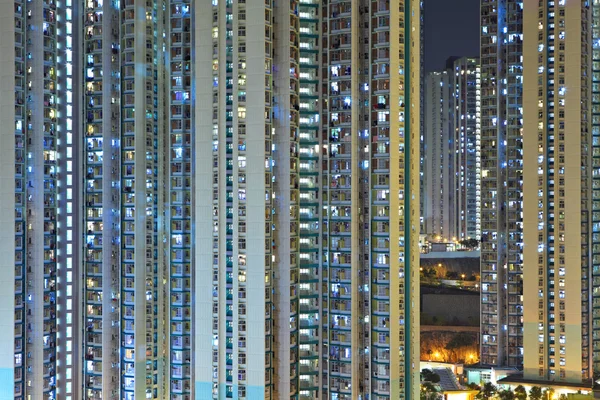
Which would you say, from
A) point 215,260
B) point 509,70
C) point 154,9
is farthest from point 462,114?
point 215,260

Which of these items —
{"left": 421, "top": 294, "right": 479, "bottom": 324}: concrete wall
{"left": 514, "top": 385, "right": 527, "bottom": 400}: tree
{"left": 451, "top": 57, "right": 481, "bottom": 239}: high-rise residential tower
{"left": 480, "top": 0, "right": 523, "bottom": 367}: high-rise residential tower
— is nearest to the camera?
{"left": 514, "top": 385, "right": 527, "bottom": 400}: tree

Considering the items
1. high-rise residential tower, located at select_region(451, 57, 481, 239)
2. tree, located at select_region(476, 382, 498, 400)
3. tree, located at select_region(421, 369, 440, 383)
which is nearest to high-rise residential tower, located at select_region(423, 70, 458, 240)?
high-rise residential tower, located at select_region(451, 57, 481, 239)

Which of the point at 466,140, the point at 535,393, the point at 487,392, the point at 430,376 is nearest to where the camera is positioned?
the point at 535,393

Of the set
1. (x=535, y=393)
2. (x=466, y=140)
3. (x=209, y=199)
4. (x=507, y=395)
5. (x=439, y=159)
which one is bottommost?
(x=507, y=395)

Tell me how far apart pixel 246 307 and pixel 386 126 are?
8.50 m

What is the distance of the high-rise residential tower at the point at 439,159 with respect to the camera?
80.6m

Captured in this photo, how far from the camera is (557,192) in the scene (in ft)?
130

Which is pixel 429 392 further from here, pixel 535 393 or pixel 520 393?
pixel 535 393

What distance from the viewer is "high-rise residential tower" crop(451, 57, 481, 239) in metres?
77.9

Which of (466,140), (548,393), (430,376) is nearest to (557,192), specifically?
(548,393)

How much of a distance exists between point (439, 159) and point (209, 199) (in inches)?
2166

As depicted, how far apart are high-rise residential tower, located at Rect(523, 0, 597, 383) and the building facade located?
12145 millimetres

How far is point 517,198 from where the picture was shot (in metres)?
42.4

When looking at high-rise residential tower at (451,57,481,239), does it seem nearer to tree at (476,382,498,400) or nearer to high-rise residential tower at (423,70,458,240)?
high-rise residential tower at (423,70,458,240)
